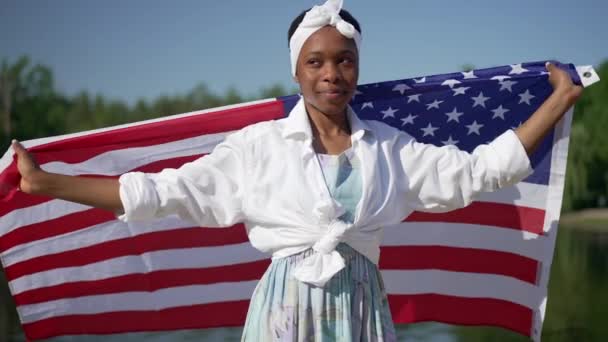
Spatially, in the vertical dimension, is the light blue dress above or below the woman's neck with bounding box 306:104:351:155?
below

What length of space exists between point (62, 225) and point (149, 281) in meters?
0.48

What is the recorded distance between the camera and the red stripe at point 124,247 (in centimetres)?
399

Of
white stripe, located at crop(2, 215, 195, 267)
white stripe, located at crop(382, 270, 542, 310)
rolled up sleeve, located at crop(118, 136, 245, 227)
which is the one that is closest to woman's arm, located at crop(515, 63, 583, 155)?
rolled up sleeve, located at crop(118, 136, 245, 227)

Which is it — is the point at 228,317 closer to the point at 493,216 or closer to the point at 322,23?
the point at 493,216

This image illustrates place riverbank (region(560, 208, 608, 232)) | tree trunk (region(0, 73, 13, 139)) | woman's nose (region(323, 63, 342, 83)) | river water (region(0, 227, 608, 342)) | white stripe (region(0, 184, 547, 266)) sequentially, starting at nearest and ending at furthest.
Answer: woman's nose (region(323, 63, 342, 83))
white stripe (region(0, 184, 547, 266))
river water (region(0, 227, 608, 342))
riverbank (region(560, 208, 608, 232))
tree trunk (region(0, 73, 13, 139))

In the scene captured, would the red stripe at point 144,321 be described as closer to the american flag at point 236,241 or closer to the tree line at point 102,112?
the american flag at point 236,241

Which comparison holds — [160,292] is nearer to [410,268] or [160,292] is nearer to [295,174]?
[410,268]

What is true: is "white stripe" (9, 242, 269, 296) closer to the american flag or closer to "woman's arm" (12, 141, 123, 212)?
the american flag

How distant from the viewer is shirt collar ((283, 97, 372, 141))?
2.71m

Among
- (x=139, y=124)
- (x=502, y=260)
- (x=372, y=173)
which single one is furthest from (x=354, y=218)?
(x=502, y=260)

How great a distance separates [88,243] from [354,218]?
5.78ft

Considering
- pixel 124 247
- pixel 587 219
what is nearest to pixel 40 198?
pixel 124 247

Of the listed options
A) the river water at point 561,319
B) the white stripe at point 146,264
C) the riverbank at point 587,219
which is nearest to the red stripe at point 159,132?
the white stripe at point 146,264

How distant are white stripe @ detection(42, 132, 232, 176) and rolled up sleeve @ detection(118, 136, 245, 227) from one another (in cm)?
104
